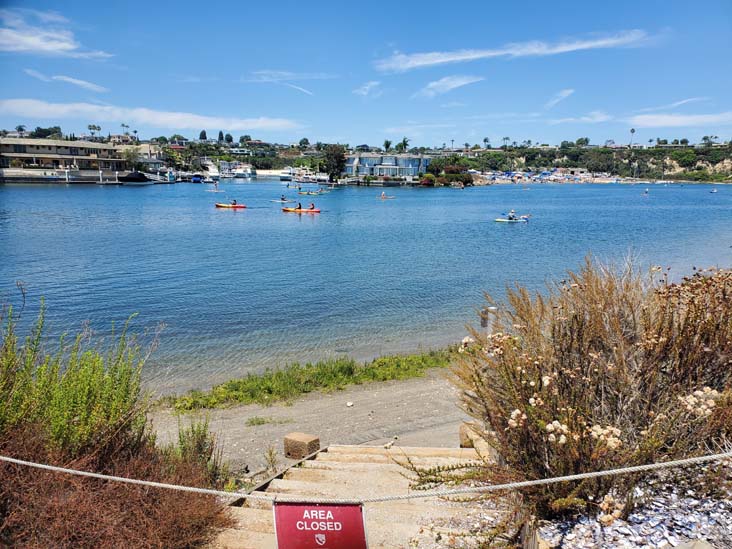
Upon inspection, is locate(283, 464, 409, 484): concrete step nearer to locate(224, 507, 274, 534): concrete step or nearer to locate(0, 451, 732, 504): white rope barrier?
locate(224, 507, 274, 534): concrete step

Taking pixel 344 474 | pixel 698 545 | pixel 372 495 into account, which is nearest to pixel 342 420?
pixel 344 474

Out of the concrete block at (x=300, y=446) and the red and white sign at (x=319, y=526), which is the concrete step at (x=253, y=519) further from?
the concrete block at (x=300, y=446)

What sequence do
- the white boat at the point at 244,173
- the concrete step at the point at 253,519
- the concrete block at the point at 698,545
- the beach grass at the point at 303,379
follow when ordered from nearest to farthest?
the concrete block at the point at 698,545
the concrete step at the point at 253,519
the beach grass at the point at 303,379
the white boat at the point at 244,173

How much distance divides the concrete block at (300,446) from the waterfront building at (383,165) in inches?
5713

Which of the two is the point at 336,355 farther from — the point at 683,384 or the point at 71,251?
the point at 71,251

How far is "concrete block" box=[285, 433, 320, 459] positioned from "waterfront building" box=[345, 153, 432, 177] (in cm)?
14510

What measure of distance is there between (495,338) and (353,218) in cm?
6107

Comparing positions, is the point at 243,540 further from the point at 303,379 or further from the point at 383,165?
the point at 383,165

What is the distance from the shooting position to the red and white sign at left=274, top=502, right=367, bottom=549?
125 inches

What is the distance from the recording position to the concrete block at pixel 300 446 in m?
7.29

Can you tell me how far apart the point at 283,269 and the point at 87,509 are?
1080 inches

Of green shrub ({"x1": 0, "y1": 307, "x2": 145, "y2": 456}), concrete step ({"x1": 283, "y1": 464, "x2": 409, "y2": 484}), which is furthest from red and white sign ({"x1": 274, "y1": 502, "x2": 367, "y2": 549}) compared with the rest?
concrete step ({"x1": 283, "y1": 464, "x2": 409, "y2": 484})

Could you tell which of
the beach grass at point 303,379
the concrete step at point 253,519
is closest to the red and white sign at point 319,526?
the concrete step at point 253,519

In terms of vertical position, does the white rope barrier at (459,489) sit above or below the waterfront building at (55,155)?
below
